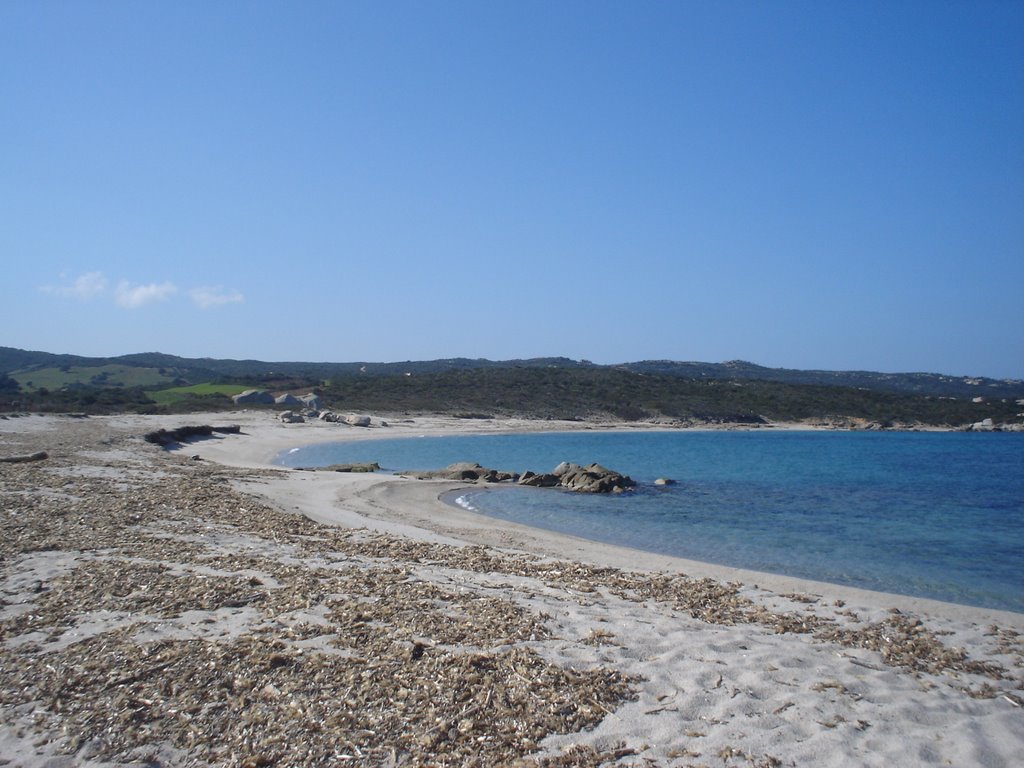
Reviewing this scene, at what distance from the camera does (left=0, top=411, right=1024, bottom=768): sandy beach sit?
4566mm

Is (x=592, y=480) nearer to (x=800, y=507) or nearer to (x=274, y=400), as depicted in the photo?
(x=800, y=507)

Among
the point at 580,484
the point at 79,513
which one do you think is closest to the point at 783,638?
the point at 79,513

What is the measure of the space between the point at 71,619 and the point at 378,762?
3.96 metres

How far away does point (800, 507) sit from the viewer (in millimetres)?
21453

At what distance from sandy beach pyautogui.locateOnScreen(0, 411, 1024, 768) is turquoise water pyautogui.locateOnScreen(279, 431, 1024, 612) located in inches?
108

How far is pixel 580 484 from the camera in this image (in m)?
24.7

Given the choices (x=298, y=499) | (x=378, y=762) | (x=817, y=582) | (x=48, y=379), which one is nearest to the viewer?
(x=378, y=762)

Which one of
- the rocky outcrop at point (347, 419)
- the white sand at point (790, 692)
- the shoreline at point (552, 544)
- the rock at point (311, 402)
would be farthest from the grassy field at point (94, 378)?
the white sand at point (790, 692)

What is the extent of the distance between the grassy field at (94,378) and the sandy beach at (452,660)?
3104 inches

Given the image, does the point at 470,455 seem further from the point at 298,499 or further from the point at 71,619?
the point at 71,619

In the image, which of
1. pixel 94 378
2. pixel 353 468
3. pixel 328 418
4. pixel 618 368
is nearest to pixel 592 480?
pixel 353 468

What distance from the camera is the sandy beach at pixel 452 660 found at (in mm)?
4566

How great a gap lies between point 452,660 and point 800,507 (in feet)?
60.1

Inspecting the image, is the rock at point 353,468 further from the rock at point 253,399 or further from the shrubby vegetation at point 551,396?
the rock at point 253,399
